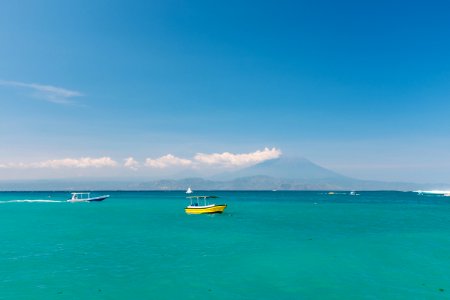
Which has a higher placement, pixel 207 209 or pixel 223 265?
pixel 207 209

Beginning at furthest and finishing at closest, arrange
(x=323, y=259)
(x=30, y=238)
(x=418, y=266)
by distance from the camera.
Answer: (x=30, y=238) < (x=323, y=259) < (x=418, y=266)

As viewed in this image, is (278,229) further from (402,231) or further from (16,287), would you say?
(16,287)

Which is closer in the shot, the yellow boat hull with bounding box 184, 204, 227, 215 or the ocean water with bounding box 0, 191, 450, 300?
the ocean water with bounding box 0, 191, 450, 300

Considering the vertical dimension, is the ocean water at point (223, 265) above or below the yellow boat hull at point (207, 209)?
below

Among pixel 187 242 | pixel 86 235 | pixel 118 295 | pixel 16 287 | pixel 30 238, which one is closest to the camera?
pixel 118 295

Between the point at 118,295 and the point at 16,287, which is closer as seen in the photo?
the point at 118,295

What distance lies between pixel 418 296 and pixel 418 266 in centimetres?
864

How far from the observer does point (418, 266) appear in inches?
1156

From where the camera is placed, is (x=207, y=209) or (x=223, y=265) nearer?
(x=223, y=265)

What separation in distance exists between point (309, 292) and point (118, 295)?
1202 centimetres

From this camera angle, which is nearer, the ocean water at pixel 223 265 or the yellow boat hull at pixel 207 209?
the ocean water at pixel 223 265

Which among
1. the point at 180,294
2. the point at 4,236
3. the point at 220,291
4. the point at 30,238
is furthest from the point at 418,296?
the point at 4,236

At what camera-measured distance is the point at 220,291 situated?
22266 mm

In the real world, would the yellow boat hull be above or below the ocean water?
above
